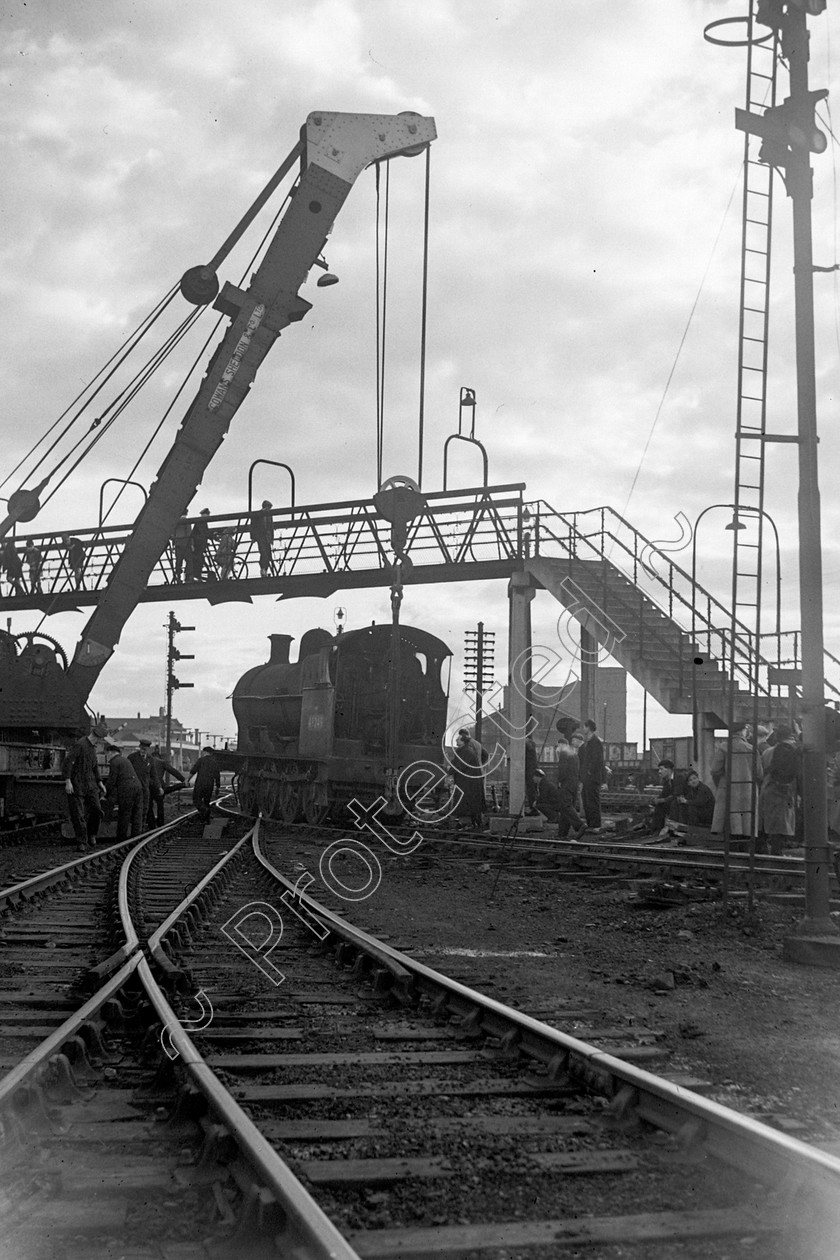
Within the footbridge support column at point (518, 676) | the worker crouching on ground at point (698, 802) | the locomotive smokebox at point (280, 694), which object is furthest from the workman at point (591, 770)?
the locomotive smokebox at point (280, 694)

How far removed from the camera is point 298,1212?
2.93 metres

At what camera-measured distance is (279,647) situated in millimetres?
30078

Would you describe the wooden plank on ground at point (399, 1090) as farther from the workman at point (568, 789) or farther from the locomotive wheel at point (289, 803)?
the locomotive wheel at point (289, 803)

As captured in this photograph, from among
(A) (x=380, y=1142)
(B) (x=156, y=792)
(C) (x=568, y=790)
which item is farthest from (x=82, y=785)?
(A) (x=380, y=1142)

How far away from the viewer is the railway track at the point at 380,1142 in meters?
3.08

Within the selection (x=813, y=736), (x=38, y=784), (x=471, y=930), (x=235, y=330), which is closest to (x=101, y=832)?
(x=38, y=784)

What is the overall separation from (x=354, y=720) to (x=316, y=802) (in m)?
1.72

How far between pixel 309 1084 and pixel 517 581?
65.5ft

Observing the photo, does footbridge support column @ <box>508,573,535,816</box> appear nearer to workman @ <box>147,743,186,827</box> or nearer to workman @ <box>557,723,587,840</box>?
workman @ <box>557,723,587,840</box>

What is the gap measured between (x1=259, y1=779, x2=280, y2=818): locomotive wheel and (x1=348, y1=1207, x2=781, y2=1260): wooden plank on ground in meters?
22.3

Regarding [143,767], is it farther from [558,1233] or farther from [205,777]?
[558,1233]

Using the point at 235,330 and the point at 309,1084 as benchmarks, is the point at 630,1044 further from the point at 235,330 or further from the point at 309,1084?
the point at 235,330

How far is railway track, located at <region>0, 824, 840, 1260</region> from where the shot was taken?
3.08 metres

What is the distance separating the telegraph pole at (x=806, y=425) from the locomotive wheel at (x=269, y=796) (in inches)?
696
